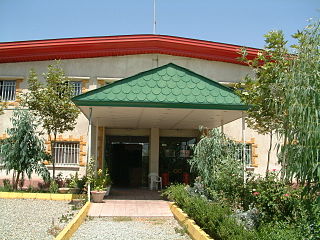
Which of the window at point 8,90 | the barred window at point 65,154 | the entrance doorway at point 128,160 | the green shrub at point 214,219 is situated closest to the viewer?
the green shrub at point 214,219

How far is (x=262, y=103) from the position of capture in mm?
10656

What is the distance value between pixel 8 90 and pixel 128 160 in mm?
7092

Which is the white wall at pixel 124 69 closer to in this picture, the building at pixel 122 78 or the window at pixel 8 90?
the building at pixel 122 78

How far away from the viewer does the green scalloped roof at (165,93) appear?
418 inches

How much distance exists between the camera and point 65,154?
17453mm

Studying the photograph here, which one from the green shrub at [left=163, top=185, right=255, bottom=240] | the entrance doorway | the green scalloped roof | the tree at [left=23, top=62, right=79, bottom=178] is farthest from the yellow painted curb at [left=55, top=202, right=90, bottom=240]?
the entrance doorway

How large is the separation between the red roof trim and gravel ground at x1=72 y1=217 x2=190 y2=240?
1054 cm

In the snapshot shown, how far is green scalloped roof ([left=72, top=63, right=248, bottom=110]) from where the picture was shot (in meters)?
10.6

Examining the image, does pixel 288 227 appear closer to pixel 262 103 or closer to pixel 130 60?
pixel 262 103

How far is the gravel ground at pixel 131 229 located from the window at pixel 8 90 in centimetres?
1055

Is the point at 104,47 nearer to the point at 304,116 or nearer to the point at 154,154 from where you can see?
the point at 154,154

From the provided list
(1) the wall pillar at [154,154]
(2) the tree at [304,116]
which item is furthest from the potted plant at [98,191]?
(2) the tree at [304,116]

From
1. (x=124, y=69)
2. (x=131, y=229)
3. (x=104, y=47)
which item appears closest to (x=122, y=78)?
(x=124, y=69)

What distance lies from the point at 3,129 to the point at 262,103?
42.0 ft
